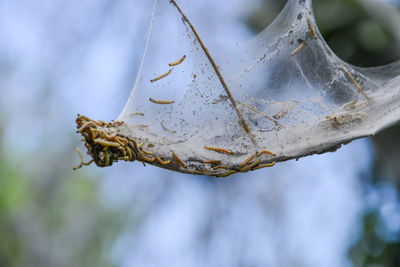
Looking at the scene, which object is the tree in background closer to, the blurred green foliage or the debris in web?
the debris in web

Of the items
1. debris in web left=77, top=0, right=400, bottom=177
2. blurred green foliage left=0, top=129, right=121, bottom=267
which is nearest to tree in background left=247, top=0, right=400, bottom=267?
debris in web left=77, top=0, right=400, bottom=177

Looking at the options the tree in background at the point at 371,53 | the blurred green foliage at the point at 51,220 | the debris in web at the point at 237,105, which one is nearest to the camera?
the debris in web at the point at 237,105

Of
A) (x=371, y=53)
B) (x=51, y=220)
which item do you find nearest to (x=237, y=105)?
(x=371, y=53)

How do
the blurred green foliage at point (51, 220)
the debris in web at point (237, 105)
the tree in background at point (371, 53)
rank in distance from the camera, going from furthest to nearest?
the blurred green foliage at point (51, 220), the tree in background at point (371, 53), the debris in web at point (237, 105)

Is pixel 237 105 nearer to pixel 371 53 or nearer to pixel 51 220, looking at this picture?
pixel 371 53

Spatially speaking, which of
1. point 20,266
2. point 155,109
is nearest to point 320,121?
point 155,109

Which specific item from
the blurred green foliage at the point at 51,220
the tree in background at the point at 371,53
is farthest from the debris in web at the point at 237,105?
the blurred green foliage at the point at 51,220

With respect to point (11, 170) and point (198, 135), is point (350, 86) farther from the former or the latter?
point (11, 170)

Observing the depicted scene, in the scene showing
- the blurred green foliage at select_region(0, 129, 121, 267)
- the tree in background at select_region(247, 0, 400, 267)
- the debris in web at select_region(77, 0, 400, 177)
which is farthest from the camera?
the blurred green foliage at select_region(0, 129, 121, 267)

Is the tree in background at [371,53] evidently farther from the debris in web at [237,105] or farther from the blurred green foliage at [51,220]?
the blurred green foliage at [51,220]
